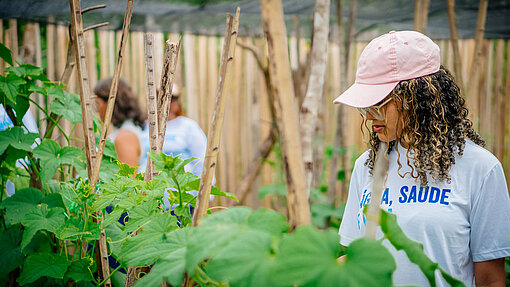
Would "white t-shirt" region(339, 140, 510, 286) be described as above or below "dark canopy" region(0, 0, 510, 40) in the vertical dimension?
below

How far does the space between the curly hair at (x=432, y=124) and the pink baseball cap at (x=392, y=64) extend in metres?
0.02

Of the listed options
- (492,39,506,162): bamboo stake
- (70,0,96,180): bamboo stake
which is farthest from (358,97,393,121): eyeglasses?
(492,39,506,162): bamboo stake

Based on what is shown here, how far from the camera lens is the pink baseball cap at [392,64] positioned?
1.06 meters

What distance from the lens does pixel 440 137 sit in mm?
1084

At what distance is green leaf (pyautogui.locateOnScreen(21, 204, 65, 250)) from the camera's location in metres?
1.13

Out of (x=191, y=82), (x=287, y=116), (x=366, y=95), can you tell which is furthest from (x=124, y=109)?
(x=287, y=116)

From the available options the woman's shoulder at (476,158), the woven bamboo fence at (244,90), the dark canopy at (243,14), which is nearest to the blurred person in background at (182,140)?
the dark canopy at (243,14)

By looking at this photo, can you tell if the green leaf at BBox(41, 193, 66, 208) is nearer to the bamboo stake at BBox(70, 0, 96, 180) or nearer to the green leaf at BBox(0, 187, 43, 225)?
the green leaf at BBox(0, 187, 43, 225)

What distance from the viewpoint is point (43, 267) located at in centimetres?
112

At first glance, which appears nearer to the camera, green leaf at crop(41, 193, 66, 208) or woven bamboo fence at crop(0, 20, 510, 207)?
green leaf at crop(41, 193, 66, 208)

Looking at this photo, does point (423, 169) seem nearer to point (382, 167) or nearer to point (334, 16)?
point (382, 167)

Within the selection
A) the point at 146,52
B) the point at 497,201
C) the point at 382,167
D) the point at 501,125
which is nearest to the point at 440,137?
the point at 497,201

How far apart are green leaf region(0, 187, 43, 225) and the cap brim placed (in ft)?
3.14

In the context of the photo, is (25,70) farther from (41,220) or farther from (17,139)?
(41,220)
